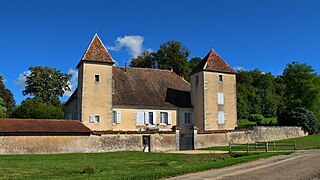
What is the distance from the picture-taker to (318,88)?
43.2 m

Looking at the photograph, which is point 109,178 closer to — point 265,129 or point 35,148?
point 35,148

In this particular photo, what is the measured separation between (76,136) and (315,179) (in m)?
18.6

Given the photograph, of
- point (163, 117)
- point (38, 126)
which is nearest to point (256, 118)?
point (163, 117)

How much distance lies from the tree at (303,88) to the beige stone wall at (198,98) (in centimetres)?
1741

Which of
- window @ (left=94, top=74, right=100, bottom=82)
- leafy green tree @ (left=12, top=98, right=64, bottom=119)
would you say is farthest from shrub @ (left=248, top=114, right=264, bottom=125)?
window @ (left=94, top=74, right=100, bottom=82)

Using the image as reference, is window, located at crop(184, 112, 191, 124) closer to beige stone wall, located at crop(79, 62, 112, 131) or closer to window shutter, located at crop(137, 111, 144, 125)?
window shutter, located at crop(137, 111, 144, 125)

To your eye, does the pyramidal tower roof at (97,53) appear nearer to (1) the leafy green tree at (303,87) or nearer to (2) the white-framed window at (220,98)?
(2) the white-framed window at (220,98)

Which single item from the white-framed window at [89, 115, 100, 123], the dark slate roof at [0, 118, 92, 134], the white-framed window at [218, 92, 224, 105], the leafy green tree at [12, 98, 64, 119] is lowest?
the dark slate roof at [0, 118, 92, 134]

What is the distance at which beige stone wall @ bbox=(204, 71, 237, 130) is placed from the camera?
111 feet

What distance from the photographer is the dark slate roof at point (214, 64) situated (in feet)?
113

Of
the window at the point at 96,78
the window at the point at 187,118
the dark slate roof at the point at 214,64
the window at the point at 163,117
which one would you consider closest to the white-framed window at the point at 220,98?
the dark slate roof at the point at 214,64

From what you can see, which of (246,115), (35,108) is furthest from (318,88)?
(35,108)

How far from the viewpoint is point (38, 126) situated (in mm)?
24547

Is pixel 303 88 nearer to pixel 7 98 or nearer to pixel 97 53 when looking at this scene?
pixel 97 53
